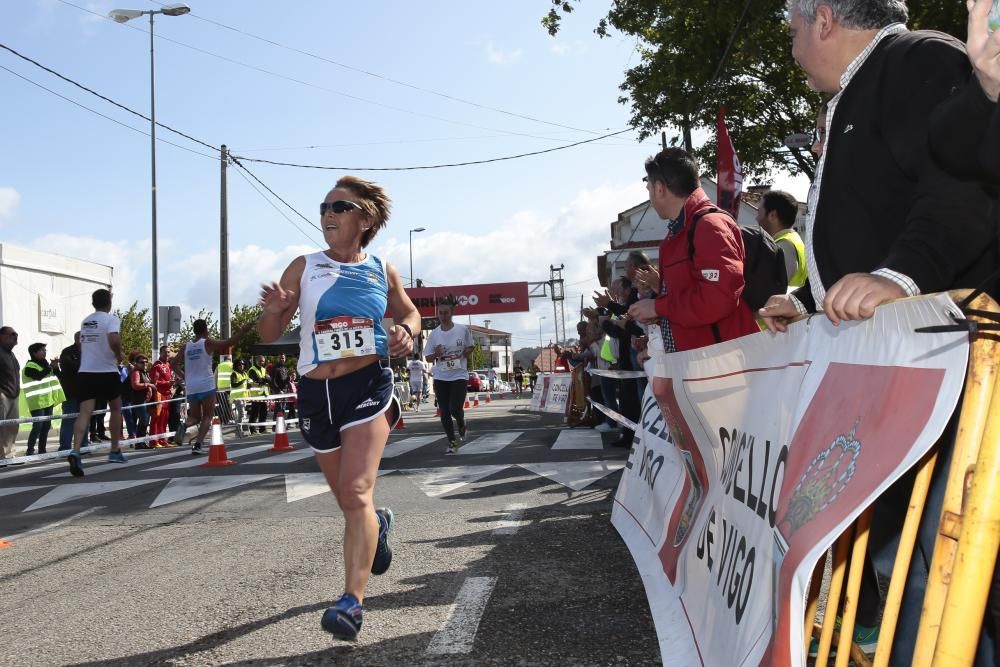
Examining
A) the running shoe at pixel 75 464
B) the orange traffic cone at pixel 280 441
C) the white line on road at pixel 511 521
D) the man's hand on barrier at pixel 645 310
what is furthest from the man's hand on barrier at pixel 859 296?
the orange traffic cone at pixel 280 441

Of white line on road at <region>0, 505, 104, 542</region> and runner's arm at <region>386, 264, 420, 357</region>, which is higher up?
runner's arm at <region>386, 264, 420, 357</region>

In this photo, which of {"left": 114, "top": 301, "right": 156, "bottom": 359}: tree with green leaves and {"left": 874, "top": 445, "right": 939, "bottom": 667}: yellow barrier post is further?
{"left": 114, "top": 301, "right": 156, "bottom": 359}: tree with green leaves

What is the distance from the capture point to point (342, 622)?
3328 mm

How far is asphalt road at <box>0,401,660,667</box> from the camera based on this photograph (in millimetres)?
3340

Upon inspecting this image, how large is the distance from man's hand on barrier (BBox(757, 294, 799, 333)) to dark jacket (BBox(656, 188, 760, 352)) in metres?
1.69

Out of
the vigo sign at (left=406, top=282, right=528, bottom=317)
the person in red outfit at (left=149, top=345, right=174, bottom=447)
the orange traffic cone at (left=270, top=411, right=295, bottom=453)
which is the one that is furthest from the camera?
the vigo sign at (left=406, top=282, right=528, bottom=317)

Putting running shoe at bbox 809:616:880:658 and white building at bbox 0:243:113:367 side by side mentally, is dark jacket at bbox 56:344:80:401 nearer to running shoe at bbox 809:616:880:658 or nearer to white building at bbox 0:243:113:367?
running shoe at bbox 809:616:880:658

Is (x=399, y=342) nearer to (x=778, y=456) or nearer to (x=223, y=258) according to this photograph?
(x=778, y=456)

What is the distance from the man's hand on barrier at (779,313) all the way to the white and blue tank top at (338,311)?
1902mm

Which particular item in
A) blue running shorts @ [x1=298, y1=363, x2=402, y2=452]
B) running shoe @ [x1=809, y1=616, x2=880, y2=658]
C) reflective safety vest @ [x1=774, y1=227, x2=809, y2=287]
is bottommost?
running shoe @ [x1=809, y1=616, x2=880, y2=658]


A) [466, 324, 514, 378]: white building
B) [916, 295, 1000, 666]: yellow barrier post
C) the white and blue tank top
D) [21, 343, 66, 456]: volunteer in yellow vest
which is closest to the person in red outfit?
[21, 343, 66, 456]: volunteer in yellow vest

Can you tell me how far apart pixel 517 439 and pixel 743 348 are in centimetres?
974

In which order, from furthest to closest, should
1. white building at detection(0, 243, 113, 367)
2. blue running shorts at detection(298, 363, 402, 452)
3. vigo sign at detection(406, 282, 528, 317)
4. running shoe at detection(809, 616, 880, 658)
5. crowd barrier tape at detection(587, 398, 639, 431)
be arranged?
vigo sign at detection(406, 282, 528, 317) < white building at detection(0, 243, 113, 367) < crowd barrier tape at detection(587, 398, 639, 431) < blue running shorts at detection(298, 363, 402, 452) < running shoe at detection(809, 616, 880, 658)

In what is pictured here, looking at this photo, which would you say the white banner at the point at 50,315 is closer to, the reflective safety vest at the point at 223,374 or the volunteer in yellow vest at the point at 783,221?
the reflective safety vest at the point at 223,374
